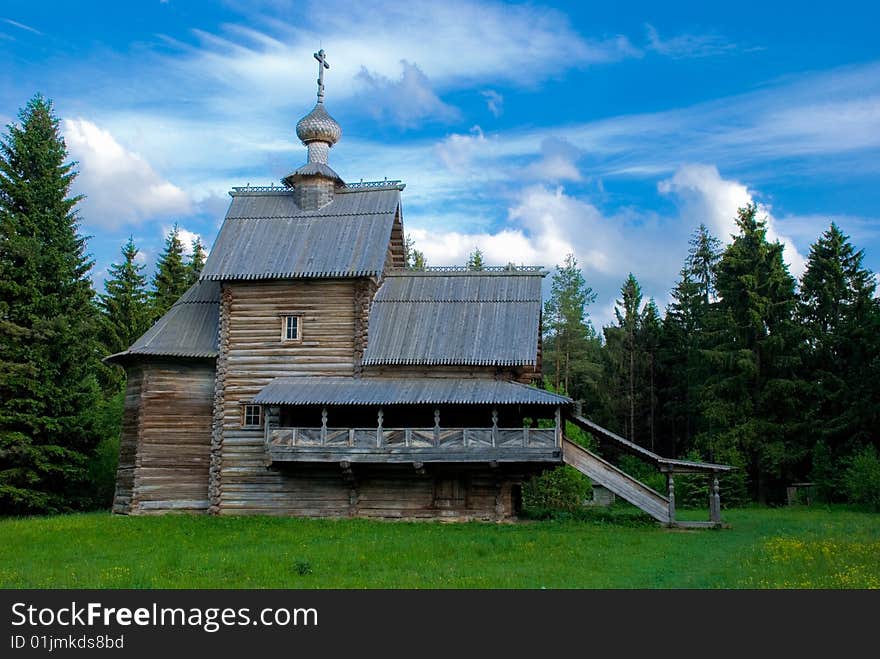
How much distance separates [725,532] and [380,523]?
9987 mm

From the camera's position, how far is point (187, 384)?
30.9 metres

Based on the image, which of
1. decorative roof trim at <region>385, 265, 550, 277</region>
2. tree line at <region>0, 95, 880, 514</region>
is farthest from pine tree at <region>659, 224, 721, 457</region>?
decorative roof trim at <region>385, 265, 550, 277</region>

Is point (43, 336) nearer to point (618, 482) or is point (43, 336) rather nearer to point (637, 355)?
point (618, 482)

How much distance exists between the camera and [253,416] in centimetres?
3000

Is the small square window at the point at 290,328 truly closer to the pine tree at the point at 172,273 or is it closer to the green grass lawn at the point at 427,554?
the green grass lawn at the point at 427,554

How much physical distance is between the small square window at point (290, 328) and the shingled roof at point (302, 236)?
1437mm

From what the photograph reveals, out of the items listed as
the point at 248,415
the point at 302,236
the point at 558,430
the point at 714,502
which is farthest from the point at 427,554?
the point at 302,236

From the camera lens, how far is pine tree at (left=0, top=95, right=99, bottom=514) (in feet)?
106

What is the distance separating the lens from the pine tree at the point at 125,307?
1987 inches

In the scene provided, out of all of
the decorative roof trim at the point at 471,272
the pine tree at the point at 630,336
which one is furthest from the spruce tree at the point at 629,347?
A: the decorative roof trim at the point at 471,272

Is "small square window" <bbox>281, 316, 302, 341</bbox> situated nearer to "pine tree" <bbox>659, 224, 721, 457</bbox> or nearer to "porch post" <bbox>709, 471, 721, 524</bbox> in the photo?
"porch post" <bbox>709, 471, 721, 524</bbox>
